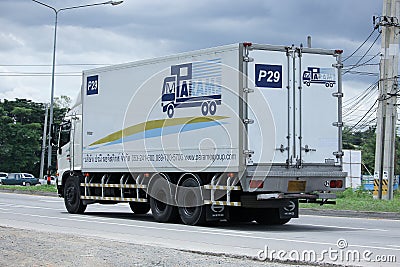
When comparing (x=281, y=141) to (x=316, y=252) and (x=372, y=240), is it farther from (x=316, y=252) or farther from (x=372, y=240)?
(x=316, y=252)

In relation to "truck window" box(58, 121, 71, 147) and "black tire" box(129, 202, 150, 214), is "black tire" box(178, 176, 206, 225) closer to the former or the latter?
"black tire" box(129, 202, 150, 214)

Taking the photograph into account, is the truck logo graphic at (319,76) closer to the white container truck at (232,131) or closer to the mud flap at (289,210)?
the white container truck at (232,131)

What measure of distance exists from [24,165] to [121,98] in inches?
2549

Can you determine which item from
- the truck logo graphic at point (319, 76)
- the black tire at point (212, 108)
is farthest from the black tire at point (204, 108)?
the truck logo graphic at point (319, 76)

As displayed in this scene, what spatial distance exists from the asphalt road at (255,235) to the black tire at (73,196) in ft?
1.05

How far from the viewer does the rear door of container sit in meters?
17.4

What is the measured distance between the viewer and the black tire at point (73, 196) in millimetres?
23328

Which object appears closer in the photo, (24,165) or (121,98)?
(121,98)

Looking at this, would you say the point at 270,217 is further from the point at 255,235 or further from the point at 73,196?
the point at 73,196

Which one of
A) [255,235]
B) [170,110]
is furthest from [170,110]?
[255,235]

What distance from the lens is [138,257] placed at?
11.5 meters

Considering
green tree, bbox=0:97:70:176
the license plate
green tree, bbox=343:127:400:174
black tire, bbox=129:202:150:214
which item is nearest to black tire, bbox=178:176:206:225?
the license plate

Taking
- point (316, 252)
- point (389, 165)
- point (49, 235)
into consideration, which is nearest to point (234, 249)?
point (316, 252)

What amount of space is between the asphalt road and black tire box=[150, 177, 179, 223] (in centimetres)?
30
